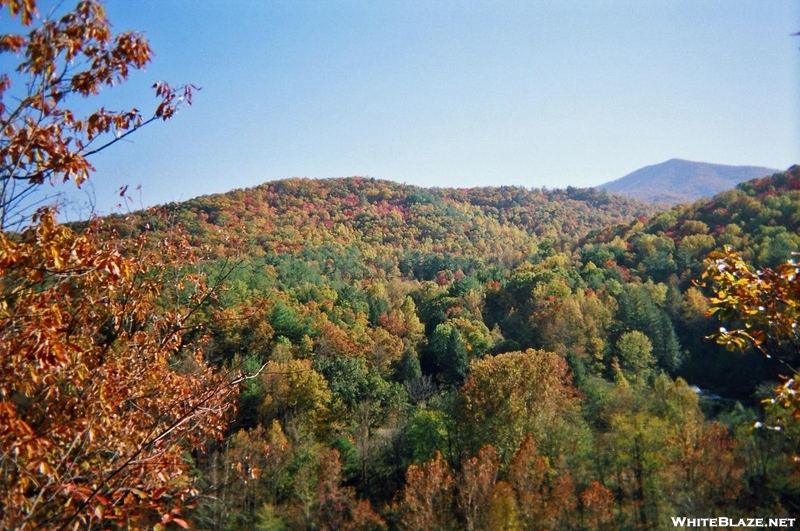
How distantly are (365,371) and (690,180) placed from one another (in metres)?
190

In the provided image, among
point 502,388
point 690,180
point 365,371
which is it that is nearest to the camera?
point 502,388

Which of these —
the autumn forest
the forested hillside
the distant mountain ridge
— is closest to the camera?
the autumn forest

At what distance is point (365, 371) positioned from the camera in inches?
1104

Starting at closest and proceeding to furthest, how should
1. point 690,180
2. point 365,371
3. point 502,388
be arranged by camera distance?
point 502,388, point 365,371, point 690,180

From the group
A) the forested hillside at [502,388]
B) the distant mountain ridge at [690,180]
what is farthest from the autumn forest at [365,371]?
the distant mountain ridge at [690,180]

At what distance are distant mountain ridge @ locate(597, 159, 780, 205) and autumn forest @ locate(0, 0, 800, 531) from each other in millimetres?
119104

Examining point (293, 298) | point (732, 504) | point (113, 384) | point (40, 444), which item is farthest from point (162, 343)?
point (293, 298)

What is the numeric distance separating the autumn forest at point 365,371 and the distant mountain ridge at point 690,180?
11910cm

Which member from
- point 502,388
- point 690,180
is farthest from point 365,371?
point 690,180

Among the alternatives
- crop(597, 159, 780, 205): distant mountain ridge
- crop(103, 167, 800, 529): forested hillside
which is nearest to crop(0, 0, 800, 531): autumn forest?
crop(103, 167, 800, 529): forested hillside

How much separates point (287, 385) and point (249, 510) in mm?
8134

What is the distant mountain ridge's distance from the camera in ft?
514

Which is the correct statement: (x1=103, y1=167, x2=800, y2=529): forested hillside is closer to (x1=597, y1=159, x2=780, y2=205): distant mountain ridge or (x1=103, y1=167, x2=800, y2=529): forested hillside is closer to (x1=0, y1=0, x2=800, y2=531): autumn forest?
(x1=0, y1=0, x2=800, y2=531): autumn forest

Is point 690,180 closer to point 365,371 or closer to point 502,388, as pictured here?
point 365,371
